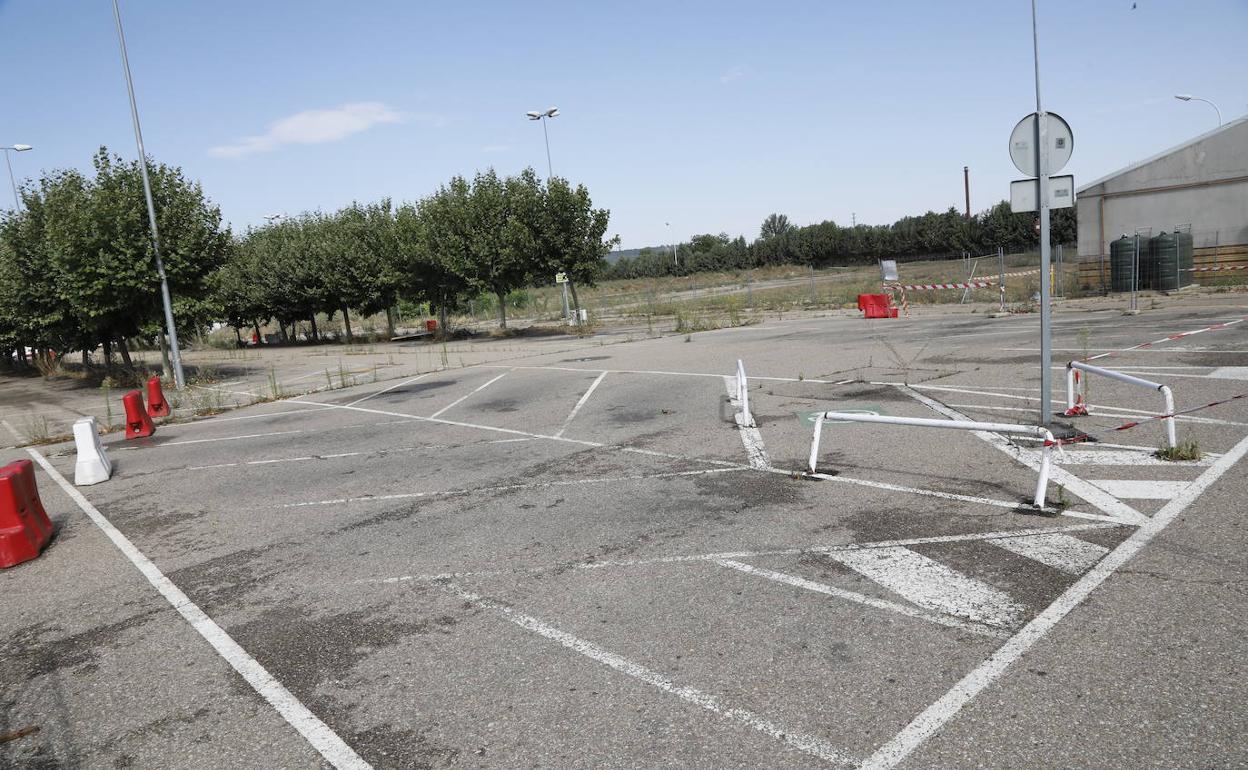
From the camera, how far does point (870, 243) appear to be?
91.8 meters

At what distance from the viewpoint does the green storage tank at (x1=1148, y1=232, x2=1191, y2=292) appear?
2655 cm

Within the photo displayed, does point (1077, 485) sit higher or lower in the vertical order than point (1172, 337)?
lower

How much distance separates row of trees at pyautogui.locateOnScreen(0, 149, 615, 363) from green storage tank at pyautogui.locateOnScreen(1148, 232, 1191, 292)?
66.7ft

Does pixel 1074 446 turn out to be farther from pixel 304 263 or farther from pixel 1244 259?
pixel 304 263

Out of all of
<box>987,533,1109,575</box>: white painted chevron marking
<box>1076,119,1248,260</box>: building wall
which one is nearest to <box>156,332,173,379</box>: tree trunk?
<box>987,533,1109,575</box>: white painted chevron marking

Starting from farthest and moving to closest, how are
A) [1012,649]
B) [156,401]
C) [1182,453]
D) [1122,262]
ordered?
[1122,262], [156,401], [1182,453], [1012,649]

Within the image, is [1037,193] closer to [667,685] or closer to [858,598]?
[858,598]

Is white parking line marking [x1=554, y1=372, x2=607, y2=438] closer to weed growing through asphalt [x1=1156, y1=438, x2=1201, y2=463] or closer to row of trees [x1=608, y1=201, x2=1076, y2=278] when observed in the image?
weed growing through asphalt [x1=1156, y1=438, x2=1201, y2=463]

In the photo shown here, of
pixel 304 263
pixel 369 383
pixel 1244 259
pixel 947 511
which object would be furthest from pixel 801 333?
pixel 304 263

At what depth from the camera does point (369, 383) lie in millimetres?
20375

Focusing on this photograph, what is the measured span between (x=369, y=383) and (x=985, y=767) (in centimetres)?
1889

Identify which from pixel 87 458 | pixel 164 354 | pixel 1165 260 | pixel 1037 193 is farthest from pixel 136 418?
pixel 1165 260

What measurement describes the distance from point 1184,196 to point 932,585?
2988cm

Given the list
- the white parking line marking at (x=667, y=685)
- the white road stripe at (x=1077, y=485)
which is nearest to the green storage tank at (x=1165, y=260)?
the white road stripe at (x=1077, y=485)
